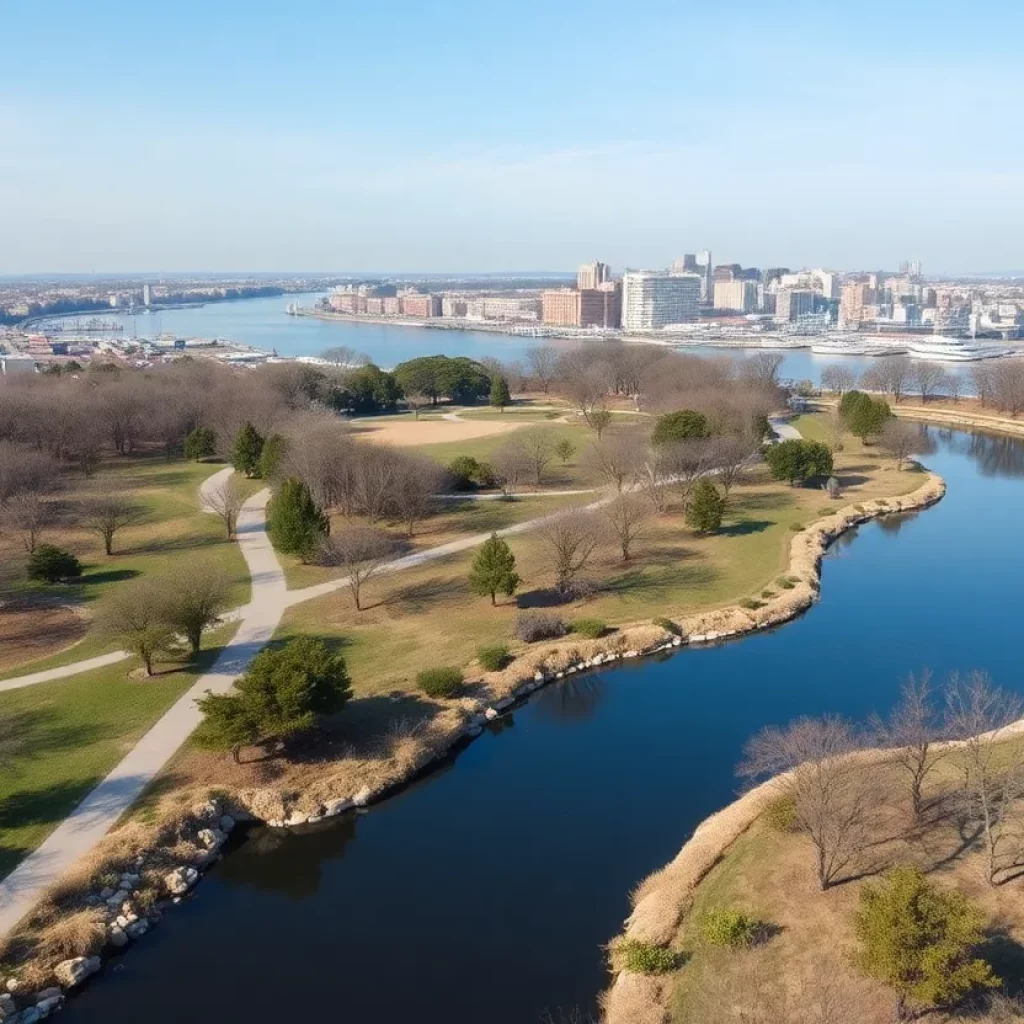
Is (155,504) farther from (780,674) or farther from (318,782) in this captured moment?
(780,674)

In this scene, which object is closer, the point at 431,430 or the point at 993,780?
the point at 993,780

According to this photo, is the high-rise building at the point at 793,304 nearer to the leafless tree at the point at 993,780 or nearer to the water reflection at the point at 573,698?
the water reflection at the point at 573,698

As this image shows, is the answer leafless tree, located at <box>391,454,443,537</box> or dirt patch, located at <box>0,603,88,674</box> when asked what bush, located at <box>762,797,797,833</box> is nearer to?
dirt patch, located at <box>0,603,88,674</box>

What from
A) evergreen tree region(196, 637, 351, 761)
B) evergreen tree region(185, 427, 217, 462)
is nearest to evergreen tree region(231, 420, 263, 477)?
evergreen tree region(185, 427, 217, 462)

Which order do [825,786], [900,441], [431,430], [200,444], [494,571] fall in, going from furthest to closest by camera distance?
[431,430]
[200,444]
[900,441]
[494,571]
[825,786]

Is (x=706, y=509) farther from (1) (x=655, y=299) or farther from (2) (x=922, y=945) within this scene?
(1) (x=655, y=299)

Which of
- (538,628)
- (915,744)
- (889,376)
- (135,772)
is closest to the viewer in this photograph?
(915,744)

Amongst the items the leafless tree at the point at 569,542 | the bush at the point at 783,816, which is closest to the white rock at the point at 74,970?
the bush at the point at 783,816

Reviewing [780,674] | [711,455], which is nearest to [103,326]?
[711,455]

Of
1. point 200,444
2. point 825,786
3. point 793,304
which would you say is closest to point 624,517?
point 825,786
